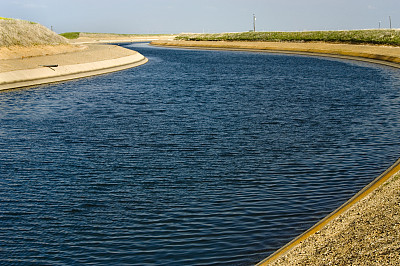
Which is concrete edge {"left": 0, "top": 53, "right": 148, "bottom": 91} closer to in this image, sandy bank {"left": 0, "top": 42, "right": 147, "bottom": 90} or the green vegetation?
sandy bank {"left": 0, "top": 42, "right": 147, "bottom": 90}

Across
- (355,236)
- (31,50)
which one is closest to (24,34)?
(31,50)

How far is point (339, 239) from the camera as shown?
9117mm

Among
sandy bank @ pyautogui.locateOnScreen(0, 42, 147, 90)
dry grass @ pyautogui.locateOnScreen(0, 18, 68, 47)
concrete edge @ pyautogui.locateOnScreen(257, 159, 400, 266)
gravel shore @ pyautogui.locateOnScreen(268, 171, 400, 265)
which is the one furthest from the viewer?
dry grass @ pyautogui.locateOnScreen(0, 18, 68, 47)

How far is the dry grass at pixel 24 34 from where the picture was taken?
60.6 meters

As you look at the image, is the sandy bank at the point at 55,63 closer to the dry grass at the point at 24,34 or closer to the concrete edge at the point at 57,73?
the concrete edge at the point at 57,73

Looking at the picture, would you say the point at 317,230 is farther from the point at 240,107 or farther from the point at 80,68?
the point at 80,68

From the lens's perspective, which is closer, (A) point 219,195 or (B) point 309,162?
(A) point 219,195

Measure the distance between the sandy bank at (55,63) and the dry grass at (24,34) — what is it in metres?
1.53

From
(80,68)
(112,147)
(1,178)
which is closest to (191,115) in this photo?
(112,147)

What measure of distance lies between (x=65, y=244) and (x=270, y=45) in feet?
340

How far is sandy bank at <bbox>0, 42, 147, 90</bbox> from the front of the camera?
44.6 metres

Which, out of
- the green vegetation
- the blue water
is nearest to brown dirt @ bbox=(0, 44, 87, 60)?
the blue water

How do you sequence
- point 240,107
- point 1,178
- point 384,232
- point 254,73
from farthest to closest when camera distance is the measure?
point 254,73
point 240,107
point 1,178
point 384,232

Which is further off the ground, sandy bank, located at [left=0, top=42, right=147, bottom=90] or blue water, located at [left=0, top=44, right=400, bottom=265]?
sandy bank, located at [left=0, top=42, right=147, bottom=90]
